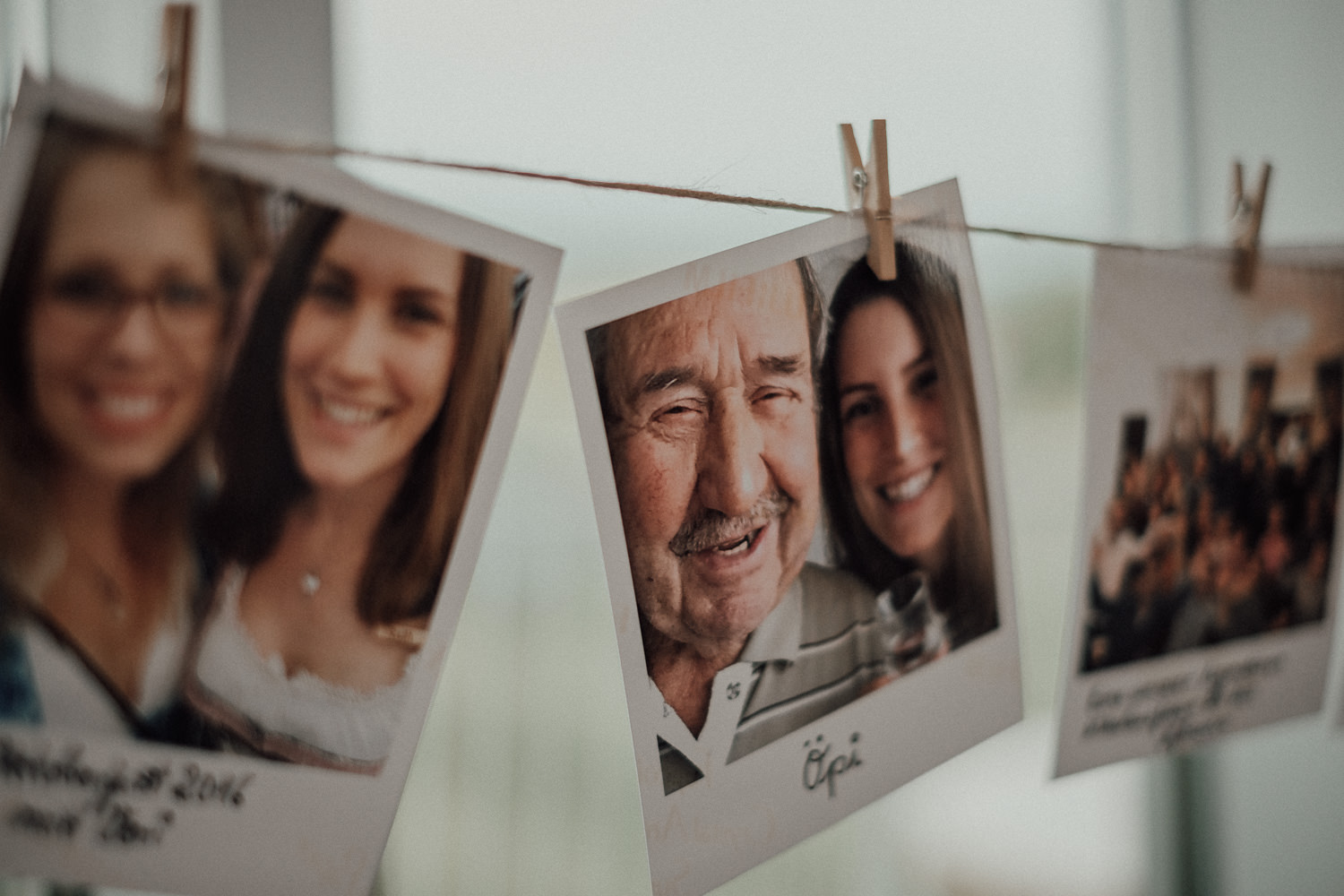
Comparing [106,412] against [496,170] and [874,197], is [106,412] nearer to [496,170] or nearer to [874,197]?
[496,170]

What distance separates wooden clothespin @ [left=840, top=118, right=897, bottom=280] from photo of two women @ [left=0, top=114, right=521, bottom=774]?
23cm

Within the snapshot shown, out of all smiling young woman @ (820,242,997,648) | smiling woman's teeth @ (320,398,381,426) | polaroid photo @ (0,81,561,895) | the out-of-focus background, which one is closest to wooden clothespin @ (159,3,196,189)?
polaroid photo @ (0,81,561,895)

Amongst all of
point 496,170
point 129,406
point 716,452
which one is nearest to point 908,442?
point 716,452

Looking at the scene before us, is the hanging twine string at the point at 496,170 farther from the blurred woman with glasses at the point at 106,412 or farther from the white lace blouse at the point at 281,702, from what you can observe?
the white lace blouse at the point at 281,702

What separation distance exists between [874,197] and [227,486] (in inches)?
15.4

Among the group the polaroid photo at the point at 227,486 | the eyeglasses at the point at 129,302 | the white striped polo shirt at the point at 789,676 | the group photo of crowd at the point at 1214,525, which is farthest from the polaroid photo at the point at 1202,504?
the eyeglasses at the point at 129,302

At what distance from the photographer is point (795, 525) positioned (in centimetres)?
53

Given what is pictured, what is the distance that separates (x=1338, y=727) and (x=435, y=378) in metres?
0.90

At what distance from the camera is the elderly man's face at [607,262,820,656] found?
476mm

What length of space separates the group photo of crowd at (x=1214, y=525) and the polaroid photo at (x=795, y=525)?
0.49 feet

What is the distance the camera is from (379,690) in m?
0.44

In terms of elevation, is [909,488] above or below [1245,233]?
below

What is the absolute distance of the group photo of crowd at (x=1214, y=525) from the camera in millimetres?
698

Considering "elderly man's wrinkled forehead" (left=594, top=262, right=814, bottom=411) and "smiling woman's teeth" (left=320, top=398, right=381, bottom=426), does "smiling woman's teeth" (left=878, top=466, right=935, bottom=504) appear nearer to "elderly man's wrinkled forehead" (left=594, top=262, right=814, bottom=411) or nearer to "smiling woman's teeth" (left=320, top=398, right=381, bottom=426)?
"elderly man's wrinkled forehead" (left=594, top=262, right=814, bottom=411)
